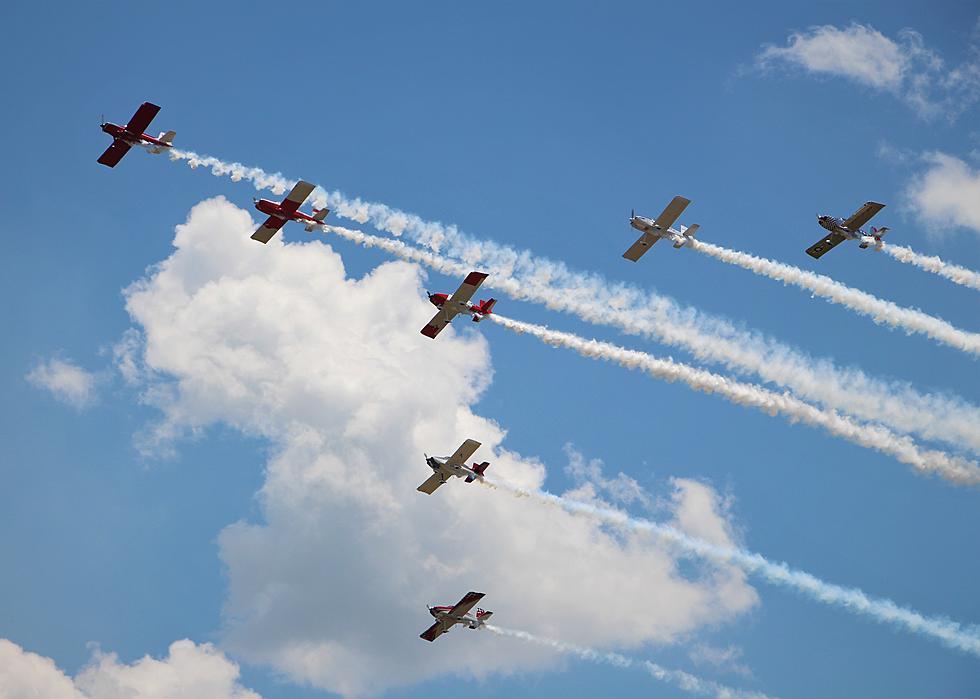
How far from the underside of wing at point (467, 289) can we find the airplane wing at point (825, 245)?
18.4m

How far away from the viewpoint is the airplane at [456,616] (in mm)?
62781

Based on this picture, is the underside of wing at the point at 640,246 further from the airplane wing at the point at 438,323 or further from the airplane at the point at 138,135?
the airplane at the point at 138,135

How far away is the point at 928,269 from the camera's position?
196ft

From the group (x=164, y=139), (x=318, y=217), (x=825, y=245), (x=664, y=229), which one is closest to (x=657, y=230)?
(x=664, y=229)

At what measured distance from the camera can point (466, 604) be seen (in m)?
63.0

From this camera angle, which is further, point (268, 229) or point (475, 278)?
point (268, 229)

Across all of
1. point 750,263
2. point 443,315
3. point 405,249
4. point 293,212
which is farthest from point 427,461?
point 750,263

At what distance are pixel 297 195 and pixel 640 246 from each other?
18875mm

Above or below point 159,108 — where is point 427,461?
below

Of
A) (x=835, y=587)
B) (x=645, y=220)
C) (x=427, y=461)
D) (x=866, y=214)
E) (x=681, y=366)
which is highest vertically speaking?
(x=866, y=214)

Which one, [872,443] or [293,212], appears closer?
[872,443]

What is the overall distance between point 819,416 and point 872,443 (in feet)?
9.65

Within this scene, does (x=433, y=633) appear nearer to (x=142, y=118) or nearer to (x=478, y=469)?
(x=478, y=469)

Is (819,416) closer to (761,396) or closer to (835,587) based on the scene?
(761,396)
